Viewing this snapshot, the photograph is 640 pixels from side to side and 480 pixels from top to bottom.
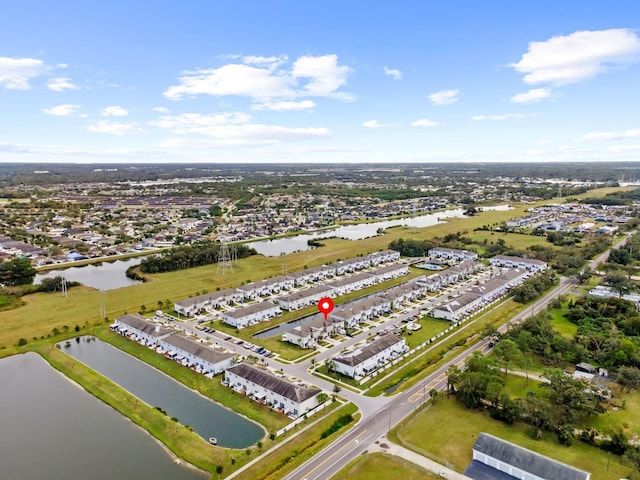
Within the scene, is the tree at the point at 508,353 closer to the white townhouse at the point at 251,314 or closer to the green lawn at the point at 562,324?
the green lawn at the point at 562,324

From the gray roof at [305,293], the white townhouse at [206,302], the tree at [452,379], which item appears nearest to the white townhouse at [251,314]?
the gray roof at [305,293]

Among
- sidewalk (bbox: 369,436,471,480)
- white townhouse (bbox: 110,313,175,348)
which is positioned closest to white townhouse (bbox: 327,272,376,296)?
white townhouse (bbox: 110,313,175,348)

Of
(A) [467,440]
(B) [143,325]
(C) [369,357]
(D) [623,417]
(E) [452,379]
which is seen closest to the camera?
(A) [467,440]

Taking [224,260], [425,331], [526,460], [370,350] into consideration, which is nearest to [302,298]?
[425,331]

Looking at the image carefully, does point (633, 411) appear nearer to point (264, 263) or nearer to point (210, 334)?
point (210, 334)

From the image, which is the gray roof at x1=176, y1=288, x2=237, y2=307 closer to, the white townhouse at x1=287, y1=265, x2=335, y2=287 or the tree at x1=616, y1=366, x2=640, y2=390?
the white townhouse at x1=287, y1=265, x2=335, y2=287

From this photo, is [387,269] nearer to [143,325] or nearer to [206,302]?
[206,302]
